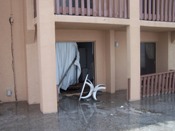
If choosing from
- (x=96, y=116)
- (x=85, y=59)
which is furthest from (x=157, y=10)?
(x=96, y=116)

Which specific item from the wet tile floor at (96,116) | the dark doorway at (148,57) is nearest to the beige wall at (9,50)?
the wet tile floor at (96,116)

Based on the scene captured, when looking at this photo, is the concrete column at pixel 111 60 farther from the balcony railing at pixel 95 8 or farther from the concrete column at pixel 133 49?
the balcony railing at pixel 95 8

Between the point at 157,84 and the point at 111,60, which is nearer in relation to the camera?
the point at 157,84

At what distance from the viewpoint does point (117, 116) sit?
22.6 ft

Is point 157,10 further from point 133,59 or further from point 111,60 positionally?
point 111,60

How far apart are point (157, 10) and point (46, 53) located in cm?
473

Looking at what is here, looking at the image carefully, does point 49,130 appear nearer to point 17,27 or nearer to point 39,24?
point 39,24

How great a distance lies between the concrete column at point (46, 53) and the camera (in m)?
6.95

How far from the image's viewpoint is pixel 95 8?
312 inches

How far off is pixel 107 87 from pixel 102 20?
141 inches

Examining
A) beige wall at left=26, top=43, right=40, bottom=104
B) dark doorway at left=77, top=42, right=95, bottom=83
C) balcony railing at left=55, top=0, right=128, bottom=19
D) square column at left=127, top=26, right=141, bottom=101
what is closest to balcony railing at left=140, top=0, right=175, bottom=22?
square column at left=127, top=26, right=141, bottom=101

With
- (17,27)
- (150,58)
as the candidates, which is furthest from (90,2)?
(150,58)

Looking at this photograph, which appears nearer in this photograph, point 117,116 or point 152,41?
point 117,116

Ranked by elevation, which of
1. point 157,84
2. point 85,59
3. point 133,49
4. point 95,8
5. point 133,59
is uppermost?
point 95,8
